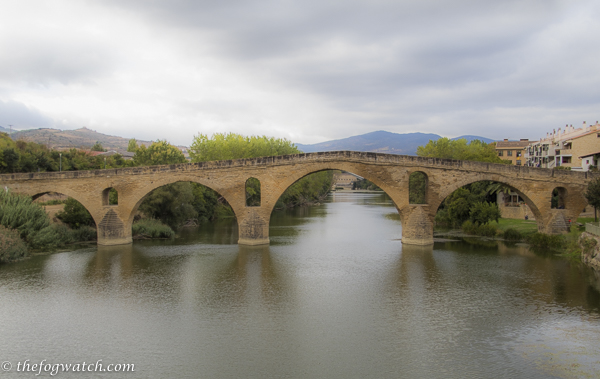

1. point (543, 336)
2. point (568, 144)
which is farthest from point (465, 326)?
point (568, 144)

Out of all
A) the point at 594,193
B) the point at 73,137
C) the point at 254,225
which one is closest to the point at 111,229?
the point at 254,225

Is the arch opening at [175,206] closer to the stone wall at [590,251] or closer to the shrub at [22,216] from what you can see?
the shrub at [22,216]

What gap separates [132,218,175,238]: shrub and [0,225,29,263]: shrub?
6787 millimetres

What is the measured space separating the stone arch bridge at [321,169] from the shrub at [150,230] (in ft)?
7.45

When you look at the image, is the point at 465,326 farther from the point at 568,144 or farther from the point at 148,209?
the point at 568,144

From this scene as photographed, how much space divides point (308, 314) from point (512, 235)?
16738 millimetres

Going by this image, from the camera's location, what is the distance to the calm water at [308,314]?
910 centimetres

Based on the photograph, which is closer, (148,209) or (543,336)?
(543,336)

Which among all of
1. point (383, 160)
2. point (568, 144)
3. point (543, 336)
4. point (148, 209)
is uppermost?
point (568, 144)

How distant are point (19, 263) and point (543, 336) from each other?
19419mm

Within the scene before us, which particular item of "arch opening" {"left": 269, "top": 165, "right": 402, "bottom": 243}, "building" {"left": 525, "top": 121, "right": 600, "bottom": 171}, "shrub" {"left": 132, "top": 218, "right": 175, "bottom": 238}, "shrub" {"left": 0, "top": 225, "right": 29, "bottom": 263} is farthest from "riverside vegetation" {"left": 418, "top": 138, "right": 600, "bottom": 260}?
"shrub" {"left": 0, "top": 225, "right": 29, "bottom": 263}

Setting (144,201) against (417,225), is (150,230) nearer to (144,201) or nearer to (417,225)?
(144,201)

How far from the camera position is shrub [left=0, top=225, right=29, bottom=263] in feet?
60.1

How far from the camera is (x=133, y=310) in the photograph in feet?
40.6
